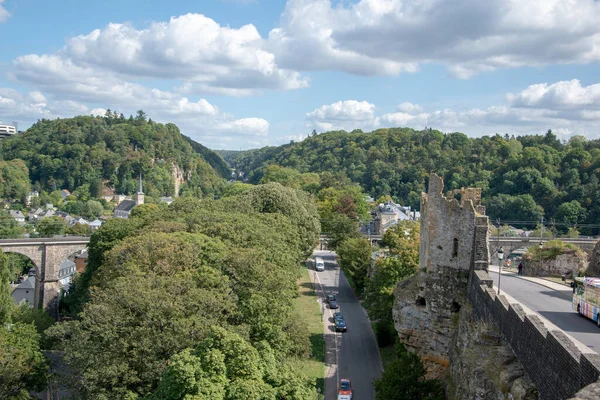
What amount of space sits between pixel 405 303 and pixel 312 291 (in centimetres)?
2612

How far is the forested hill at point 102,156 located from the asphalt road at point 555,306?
12581cm

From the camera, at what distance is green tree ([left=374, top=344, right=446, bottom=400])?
840 inches

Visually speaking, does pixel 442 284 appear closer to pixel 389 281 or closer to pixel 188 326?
pixel 389 281

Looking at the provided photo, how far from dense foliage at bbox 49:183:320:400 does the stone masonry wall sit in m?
7.20

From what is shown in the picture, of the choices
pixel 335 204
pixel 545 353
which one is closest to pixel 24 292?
pixel 335 204

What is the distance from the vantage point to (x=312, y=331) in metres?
37.6

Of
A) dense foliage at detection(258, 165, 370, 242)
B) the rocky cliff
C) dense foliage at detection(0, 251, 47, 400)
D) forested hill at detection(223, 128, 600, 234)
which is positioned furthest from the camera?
forested hill at detection(223, 128, 600, 234)

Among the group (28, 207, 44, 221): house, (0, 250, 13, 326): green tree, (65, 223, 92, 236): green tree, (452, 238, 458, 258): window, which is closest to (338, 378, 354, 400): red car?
(452, 238, 458, 258): window

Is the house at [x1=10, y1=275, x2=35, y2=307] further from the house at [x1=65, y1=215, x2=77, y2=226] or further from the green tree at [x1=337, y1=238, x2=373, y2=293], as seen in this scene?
the house at [x1=65, y1=215, x2=77, y2=226]

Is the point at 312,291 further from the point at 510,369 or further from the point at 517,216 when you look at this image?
the point at 517,216

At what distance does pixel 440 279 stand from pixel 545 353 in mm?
11248

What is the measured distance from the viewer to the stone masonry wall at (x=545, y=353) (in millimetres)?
10259

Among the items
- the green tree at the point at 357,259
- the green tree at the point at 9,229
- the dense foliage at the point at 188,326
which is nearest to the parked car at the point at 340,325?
the dense foliage at the point at 188,326

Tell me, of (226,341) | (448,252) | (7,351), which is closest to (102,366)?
(226,341)
